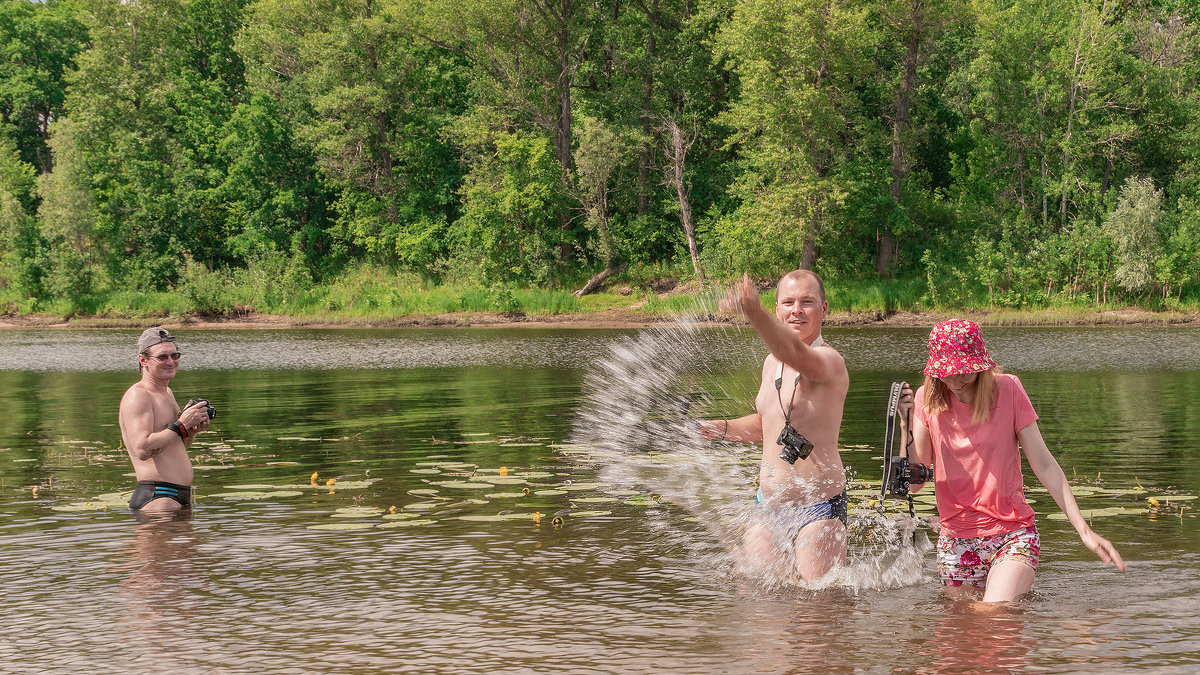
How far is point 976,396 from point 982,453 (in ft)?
1.09

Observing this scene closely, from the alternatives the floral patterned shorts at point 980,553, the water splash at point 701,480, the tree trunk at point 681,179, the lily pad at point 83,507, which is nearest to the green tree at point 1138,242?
the tree trunk at point 681,179

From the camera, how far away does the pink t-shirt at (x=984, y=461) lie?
6.92 m

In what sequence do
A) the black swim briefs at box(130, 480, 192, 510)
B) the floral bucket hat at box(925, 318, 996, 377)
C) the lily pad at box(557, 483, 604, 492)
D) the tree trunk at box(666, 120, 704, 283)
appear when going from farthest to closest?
the tree trunk at box(666, 120, 704, 283) → the lily pad at box(557, 483, 604, 492) → the black swim briefs at box(130, 480, 192, 510) → the floral bucket hat at box(925, 318, 996, 377)

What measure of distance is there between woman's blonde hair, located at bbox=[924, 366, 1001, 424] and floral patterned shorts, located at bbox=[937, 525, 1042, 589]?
2.39 feet

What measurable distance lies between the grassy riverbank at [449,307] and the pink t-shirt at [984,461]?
4407 centimetres

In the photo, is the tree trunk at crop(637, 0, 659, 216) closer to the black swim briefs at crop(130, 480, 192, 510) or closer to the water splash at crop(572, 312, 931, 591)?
the water splash at crop(572, 312, 931, 591)

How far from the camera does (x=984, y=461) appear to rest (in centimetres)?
696

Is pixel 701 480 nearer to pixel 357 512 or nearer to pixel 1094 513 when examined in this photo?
pixel 357 512

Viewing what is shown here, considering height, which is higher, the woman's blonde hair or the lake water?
the woman's blonde hair

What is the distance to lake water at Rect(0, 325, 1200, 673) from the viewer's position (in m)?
7.38

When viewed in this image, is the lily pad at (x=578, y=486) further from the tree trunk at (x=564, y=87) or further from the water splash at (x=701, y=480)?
the tree trunk at (x=564, y=87)

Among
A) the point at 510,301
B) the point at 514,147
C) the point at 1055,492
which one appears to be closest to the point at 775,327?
the point at 1055,492

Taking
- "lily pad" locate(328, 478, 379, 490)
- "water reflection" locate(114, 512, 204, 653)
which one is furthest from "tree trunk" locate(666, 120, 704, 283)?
"water reflection" locate(114, 512, 204, 653)

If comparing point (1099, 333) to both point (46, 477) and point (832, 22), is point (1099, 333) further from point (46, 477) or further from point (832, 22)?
point (46, 477)
